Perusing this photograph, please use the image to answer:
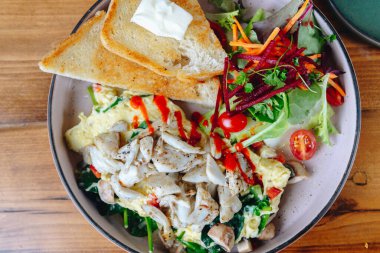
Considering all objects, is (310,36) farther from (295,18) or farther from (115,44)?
(115,44)

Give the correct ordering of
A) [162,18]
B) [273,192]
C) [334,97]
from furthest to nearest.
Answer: [334,97], [273,192], [162,18]

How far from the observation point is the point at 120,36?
9.84ft

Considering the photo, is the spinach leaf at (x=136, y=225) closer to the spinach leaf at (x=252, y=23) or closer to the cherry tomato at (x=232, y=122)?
the cherry tomato at (x=232, y=122)

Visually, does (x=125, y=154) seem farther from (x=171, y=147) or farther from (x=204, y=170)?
(x=204, y=170)

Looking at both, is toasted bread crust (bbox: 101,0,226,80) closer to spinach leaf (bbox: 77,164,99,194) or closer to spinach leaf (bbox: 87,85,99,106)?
spinach leaf (bbox: 87,85,99,106)

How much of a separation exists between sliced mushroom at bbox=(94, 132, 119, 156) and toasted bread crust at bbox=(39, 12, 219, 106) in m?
0.32

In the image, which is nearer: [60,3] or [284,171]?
[284,171]

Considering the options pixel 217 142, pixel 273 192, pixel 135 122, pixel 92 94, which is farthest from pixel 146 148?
pixel 273 192

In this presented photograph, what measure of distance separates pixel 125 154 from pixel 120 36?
0.70 m

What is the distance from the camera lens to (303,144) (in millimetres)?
3047

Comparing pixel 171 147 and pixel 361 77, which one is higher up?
pixel 361 77

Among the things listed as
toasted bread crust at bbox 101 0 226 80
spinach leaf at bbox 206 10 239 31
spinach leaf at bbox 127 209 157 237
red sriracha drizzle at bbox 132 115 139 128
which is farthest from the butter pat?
spinach leaf at bbox 127 209 157 237

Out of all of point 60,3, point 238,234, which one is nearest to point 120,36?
point 60,3

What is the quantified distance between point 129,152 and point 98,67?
0.56 metres
